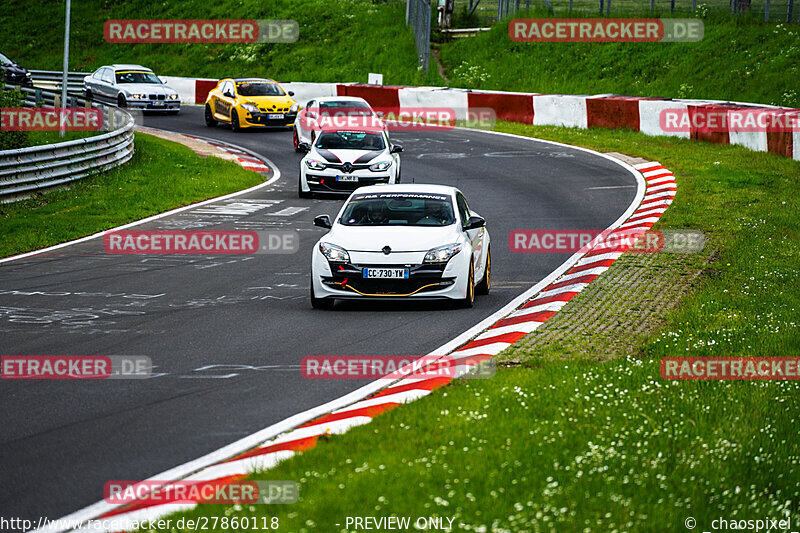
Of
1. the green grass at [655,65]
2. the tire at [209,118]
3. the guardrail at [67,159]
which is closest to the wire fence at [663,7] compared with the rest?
the green grass at [655,65]

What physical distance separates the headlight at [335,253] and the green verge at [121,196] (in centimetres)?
672

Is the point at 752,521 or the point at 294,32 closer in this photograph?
the point at 752,521

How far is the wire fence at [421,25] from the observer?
1660 inches

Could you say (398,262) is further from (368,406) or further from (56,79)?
(56,79)

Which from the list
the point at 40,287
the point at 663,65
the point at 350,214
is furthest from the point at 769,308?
the point at 663,65

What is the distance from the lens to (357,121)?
25.3 meters

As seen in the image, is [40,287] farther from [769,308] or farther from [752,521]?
[752,521]

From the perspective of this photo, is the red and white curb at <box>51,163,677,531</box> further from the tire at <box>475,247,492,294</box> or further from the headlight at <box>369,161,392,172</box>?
the headlight at <box>369,161,392,172</box>

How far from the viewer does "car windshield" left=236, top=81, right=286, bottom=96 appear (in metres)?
35.3

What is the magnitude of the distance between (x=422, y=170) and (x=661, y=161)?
574 cm

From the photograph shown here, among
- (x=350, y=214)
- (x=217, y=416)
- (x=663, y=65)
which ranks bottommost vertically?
(x=217, y=416)

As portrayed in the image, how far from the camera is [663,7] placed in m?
41.7

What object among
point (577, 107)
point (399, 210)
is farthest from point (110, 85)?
point (399, 210)

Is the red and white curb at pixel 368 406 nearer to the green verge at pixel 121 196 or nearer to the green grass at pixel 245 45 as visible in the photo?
the green verge at pixel 121 196
